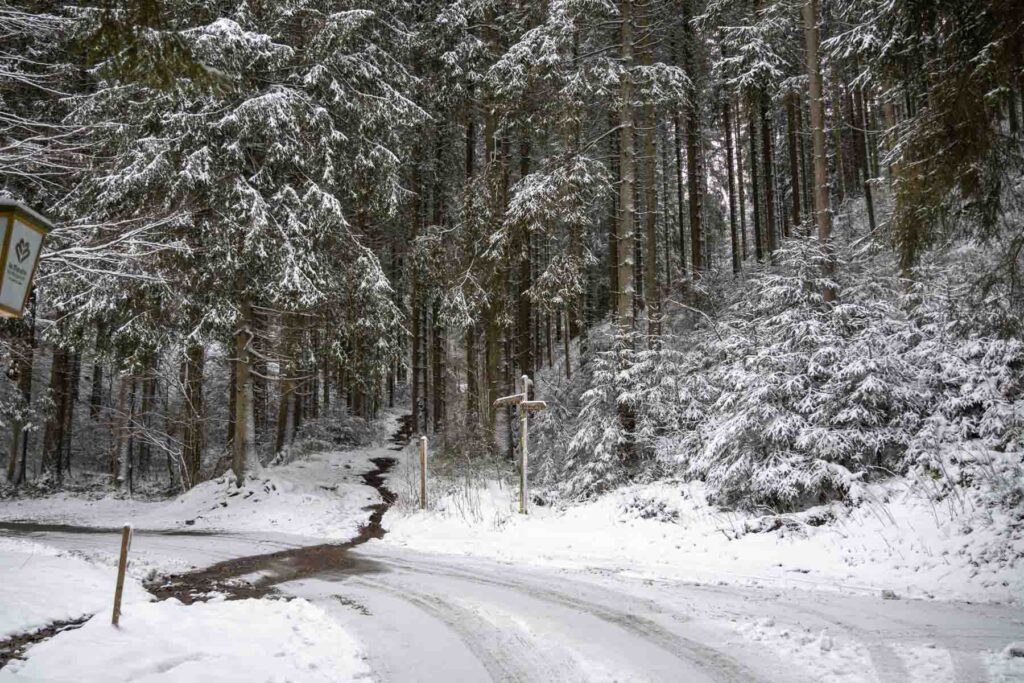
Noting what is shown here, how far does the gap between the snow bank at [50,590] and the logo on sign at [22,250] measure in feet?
10.6

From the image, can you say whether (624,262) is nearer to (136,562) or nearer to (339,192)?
(339,192)

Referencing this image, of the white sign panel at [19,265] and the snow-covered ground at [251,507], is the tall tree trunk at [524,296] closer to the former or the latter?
the snow-covered ground at [251,507]

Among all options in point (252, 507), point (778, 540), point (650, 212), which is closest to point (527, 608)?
point (778, 540)

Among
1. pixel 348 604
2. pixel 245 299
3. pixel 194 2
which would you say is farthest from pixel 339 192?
pixel 348 604

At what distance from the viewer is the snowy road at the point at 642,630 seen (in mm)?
4469

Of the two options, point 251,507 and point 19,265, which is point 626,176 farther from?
point 19,265

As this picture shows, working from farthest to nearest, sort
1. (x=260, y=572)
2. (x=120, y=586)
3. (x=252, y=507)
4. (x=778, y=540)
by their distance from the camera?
1. (x=252, y=507)
2. (x=260, y=572)
3. (x=778, y=540)
4. (x=120, y=586)

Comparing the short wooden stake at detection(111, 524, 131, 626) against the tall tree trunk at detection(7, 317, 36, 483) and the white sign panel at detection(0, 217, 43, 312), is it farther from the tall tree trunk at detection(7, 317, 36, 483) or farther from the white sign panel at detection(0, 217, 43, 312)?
the tall tree trunk at detection(7, 317, 36, 483)

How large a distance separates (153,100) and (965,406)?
52.2 ft

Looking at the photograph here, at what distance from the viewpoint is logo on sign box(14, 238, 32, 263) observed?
4268 millimetres

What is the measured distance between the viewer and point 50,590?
20.8 ft

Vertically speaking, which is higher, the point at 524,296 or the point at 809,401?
the point at 524,296

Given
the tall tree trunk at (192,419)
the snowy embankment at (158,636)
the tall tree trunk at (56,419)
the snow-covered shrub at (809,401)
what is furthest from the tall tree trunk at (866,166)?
the tall tree trunk at (56,419)

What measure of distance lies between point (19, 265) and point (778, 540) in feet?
28.0
